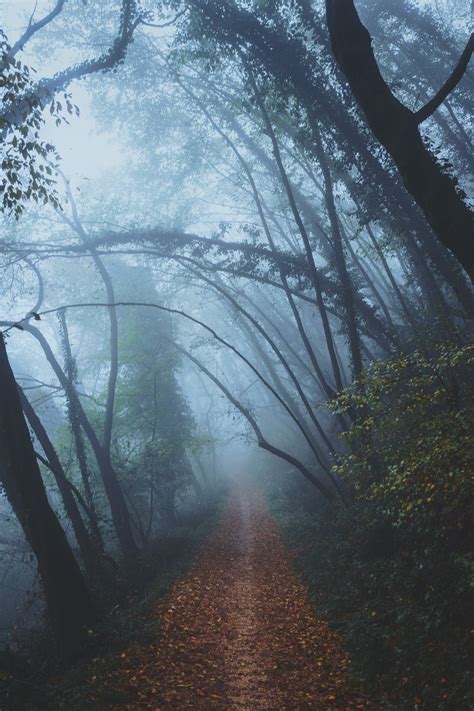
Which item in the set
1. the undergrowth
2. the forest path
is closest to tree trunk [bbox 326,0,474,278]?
the forest path

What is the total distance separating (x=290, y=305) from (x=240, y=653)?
33.6 ft

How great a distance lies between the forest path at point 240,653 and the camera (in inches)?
213

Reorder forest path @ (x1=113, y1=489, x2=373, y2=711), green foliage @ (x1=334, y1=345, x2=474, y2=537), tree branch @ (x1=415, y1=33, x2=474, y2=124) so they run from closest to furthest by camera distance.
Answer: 1. tree branch @ (x1=415, y1=33, x2=474, y2=124)
2. green foliage @ (x1=334, y1=345, x2=474, y2=537)
3. forest path @ (x1=113, y1=489, x2=373, y2=711)

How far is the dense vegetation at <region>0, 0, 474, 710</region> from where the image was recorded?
521 cm

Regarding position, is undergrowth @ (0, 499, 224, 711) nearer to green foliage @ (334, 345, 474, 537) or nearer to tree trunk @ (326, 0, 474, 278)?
green foliage @ (334, 345, 474, 537)

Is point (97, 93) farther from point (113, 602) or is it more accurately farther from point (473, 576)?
point (473, 576)

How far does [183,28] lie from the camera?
449 inches

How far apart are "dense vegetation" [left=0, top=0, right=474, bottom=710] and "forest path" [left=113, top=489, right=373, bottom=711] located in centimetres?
52

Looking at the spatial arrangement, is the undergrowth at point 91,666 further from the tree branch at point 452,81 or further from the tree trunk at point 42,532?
the tree branch at point 452,81

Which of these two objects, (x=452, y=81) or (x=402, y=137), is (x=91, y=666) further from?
(x=452, y=81)

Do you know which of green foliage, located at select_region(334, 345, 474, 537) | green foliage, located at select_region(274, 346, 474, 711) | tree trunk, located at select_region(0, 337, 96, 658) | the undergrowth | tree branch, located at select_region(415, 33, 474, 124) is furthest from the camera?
tree trunk, located at select_region(0, 337, 96, 658)

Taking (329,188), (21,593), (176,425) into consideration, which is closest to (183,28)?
(329,188)

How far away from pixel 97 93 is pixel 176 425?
14985 millimetres

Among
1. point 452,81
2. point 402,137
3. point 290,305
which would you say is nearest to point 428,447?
point 402,137
